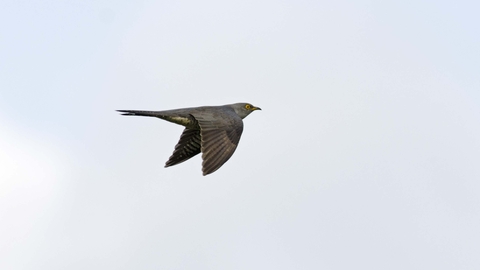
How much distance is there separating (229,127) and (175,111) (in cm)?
121

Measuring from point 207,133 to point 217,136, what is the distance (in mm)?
168

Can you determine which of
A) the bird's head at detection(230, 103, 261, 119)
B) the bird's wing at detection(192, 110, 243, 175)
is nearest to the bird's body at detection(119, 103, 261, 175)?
the bird's wing at detection(192, 110, 243, 175)

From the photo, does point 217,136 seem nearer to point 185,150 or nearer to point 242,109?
point 185,150

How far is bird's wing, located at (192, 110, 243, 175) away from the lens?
1354cm

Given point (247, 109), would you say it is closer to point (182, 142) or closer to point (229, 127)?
point (182, 142)

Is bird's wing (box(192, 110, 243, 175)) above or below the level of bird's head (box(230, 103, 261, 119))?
below

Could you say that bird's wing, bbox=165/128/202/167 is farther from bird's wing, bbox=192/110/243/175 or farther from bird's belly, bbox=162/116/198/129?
bird's wing, bbox=192/110/243/175

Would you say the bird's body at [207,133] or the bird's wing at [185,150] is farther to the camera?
the bird's wing at [185,150]

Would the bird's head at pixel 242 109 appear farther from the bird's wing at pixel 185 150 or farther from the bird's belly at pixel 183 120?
the bird's belly at pixel 183 120

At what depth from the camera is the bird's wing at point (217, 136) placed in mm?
13538

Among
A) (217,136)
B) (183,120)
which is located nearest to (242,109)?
(183,120)

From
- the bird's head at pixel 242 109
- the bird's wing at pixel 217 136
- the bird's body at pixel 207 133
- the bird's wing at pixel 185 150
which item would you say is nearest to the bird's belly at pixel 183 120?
the bird's body at pixel 207 133

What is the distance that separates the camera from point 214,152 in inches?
540

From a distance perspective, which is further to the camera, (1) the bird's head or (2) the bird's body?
(1) the bird's head
